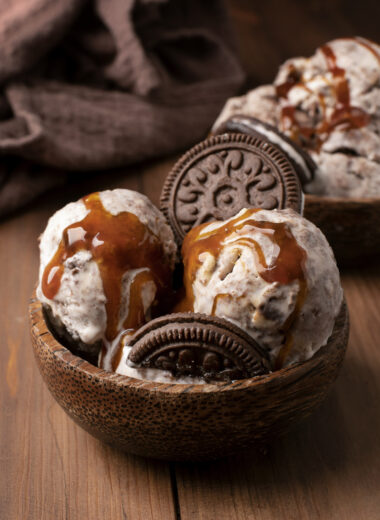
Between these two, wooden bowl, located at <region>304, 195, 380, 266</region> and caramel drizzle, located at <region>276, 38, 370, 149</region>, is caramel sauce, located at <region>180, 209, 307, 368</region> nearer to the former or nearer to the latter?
wooden bowl, located at <region>304, 195, 380, 266</region>

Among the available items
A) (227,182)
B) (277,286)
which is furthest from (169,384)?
(227,182)

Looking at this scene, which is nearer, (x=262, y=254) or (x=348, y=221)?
(x=262, y=254)

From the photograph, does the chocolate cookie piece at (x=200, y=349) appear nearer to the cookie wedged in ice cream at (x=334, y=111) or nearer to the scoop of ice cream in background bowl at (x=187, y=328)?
the scoop of ice cream in background bowl at (x=187, y=328)

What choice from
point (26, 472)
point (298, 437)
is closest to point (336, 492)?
point (298, 437)

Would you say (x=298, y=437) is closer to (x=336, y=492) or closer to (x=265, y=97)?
(x=336, y=492)

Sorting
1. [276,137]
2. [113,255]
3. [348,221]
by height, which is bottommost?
[348,221]

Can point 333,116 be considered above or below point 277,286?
below

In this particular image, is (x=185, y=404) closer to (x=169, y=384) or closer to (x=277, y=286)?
(x=169, y=384)

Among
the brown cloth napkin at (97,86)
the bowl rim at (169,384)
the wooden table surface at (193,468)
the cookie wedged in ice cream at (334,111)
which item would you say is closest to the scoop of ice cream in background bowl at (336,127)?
the cookie wedged in ice cream at (334,111)
